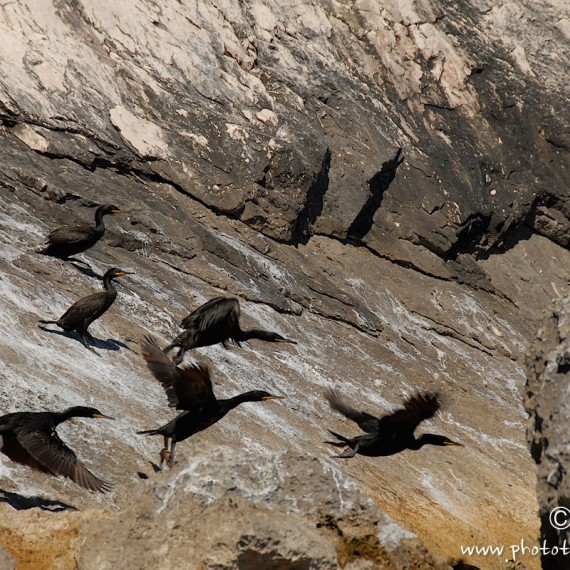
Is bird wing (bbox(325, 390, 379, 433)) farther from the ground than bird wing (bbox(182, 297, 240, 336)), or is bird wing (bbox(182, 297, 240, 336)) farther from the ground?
bird wing (bbox(325, 390, 379, 433))

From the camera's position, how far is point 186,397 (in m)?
10.1

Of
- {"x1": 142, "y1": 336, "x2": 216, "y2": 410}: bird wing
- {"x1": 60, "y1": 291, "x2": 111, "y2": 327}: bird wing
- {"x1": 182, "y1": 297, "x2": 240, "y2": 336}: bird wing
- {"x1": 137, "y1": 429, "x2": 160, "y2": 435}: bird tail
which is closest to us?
{"x1": 142, "y1": 336, "x2": 216, "y2": 410}: bird wing

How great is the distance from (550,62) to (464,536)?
16233 mm

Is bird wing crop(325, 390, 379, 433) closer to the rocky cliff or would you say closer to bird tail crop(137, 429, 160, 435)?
the rocky cliff

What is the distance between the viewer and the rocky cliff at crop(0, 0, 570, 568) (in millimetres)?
13250

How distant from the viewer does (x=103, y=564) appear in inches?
249

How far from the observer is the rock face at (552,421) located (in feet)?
22.4

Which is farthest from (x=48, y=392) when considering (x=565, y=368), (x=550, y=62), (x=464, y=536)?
(x=550, y=62)

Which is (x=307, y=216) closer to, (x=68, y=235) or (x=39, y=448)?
(x=68, y=235)

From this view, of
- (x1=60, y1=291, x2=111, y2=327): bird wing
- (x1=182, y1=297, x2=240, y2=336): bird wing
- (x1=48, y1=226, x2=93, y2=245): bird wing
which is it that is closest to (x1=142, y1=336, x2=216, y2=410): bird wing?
(x1=182, y1=297, x2=240, y2=336): bird wing

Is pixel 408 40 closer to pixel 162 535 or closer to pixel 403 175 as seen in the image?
pixel 403 175

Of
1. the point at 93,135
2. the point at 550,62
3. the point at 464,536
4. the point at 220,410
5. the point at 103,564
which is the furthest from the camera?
the point at 550,62

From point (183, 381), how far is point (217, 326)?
339cm
